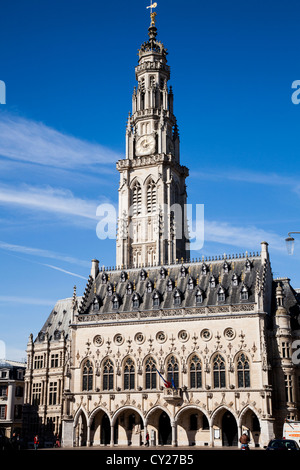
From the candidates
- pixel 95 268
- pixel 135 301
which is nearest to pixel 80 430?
pixel 135 301

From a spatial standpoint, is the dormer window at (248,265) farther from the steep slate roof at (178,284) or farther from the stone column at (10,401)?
the stone column at (10,401)

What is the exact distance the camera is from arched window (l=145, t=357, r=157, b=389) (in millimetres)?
67188

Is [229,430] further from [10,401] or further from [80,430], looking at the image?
[10,401]

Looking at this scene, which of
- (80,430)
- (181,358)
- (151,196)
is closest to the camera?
(181,358)

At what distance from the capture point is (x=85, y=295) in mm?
76062

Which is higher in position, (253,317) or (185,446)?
(253,317)

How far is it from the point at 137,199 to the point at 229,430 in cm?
4963

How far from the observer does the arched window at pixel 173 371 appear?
217 feet

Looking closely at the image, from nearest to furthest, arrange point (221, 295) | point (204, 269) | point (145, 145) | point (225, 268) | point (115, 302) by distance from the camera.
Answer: point (221, 295) < point (225, 268) < point (204, 269) < point (115, 302) < point (145, 145)

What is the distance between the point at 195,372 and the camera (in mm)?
65500

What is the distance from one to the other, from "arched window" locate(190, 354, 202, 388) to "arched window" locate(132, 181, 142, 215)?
41.0m
